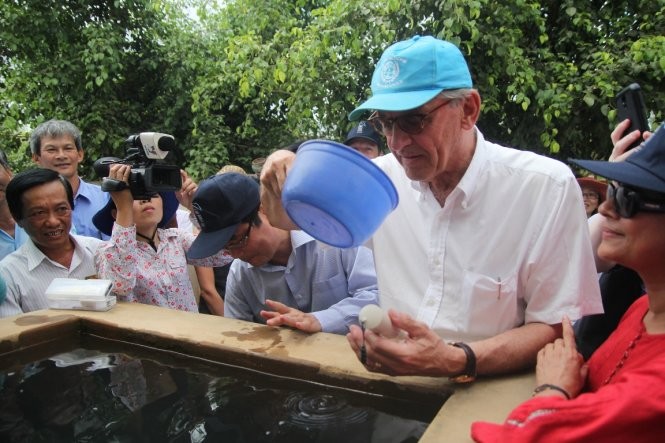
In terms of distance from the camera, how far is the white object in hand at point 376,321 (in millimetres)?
1347

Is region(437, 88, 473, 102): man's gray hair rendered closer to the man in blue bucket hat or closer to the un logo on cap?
the man in blue bucket hat

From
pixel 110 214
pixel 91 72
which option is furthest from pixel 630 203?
pixel 91 72

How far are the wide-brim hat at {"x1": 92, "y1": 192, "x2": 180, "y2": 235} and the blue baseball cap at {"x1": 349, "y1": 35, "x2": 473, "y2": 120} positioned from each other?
181cm

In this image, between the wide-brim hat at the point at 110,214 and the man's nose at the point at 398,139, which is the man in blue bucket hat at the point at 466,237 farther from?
the wide-brim hat at the point at 110,214

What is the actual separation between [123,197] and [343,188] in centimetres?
149

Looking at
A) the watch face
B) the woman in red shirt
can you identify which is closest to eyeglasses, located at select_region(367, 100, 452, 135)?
the woman in red shirt

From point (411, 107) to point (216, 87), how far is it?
5196mm

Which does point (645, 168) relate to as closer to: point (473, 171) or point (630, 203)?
point (630, 203)

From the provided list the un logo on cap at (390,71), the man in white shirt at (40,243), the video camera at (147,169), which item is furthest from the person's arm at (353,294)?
the man in white shirt at (40,243)

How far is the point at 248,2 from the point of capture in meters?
6.45

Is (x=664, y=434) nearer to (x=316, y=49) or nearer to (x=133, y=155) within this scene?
(x=133, y=155)

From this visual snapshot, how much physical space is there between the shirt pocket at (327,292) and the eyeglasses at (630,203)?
1181 millimetres

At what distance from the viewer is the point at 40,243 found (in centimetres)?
264

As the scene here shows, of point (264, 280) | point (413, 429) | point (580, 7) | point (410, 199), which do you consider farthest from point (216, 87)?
point (413, 429)
